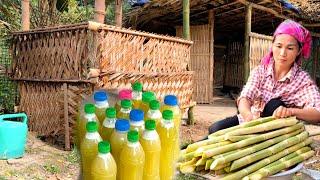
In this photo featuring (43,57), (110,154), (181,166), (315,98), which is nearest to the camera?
(110,154)

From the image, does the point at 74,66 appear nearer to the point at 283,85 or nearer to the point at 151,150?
the point at 283,85

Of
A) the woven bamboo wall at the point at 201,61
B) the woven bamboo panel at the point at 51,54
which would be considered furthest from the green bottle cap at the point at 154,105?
the woven bamboo wall at the point at 201,61

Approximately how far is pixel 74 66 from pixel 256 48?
5.49m

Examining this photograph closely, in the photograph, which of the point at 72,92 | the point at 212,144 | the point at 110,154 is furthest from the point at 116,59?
the point at 110,154

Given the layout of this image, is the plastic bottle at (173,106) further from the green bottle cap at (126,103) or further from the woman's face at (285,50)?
the woman's face at (285,50)

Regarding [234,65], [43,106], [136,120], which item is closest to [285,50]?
[136,120]

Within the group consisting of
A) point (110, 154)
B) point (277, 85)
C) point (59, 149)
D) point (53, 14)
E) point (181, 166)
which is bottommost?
point (59, 149)

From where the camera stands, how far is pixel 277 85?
2.90 metres

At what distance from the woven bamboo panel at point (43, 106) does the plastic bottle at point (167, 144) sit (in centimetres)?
442

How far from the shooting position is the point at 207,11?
450 inches

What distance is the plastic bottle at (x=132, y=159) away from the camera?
4.81ft

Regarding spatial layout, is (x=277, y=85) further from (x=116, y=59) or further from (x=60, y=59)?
(x=60, y=59)

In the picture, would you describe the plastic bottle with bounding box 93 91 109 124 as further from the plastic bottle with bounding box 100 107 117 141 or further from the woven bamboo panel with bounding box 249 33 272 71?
the woven bamboo panel with bounding box 249 33 272 71

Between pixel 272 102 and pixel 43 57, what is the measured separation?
175 inches
